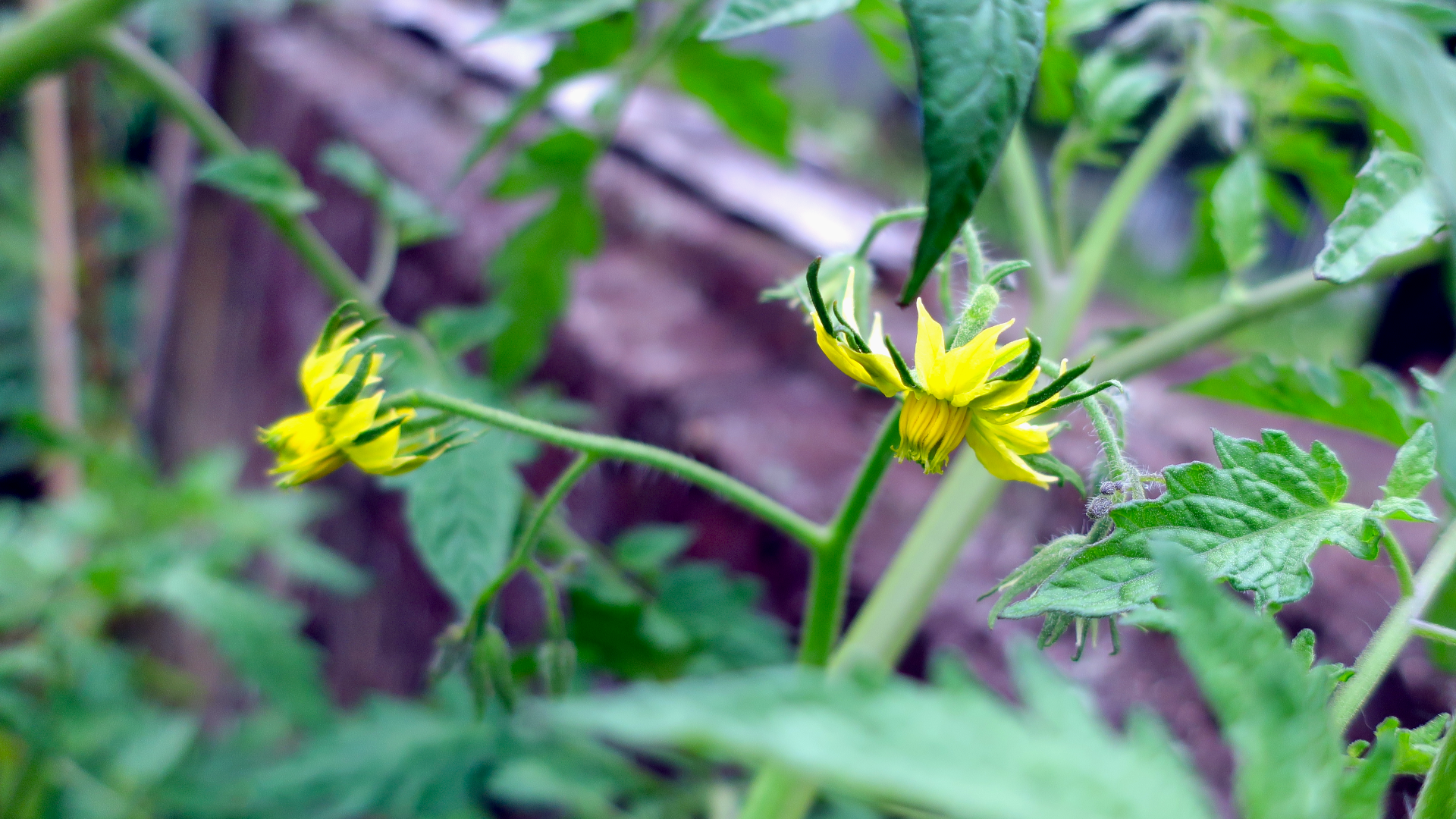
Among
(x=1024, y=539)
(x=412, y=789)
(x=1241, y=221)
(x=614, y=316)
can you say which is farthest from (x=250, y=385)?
(x=1241, y=221)

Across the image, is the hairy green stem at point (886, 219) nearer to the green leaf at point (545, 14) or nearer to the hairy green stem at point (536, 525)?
the hairy green stem at point (536, 525)

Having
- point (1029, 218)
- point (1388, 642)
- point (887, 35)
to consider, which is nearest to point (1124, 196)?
point (1029, 218)

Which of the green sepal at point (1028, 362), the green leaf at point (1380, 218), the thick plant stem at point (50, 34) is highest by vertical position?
the thick plant stem at point (50, 34)

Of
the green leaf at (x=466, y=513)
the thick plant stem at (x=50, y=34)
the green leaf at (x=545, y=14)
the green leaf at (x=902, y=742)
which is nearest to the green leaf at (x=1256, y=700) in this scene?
the green leaf at (x=902, y=742)

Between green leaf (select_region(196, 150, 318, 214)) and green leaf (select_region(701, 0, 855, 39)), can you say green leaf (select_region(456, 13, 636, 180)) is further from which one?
green leaf (select_region(701, 0, 855, 39))

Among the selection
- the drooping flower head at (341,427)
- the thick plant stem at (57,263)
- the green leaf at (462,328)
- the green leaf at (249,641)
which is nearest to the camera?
the drooping flower head at (341,427)

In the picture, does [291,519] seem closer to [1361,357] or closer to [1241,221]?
[1241,221]
